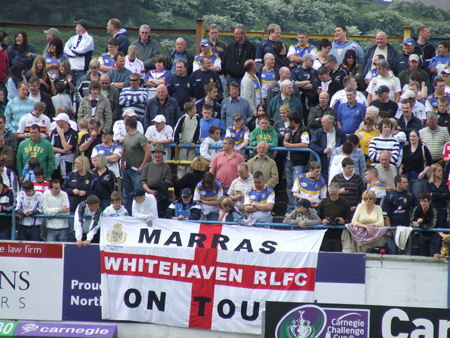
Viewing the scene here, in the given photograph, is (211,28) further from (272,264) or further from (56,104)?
(272,264)

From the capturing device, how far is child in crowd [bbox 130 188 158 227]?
444 inches

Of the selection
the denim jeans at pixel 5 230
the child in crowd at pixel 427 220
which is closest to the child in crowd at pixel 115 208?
the denim jeans at pixel 5 230

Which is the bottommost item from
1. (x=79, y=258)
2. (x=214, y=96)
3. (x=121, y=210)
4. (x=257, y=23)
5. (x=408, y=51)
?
(x=79, y=258)

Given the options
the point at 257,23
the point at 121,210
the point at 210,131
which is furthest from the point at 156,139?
the point at 257,23

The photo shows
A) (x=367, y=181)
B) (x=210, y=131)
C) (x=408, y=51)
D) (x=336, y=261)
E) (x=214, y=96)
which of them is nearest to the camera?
(x=336, y=261)

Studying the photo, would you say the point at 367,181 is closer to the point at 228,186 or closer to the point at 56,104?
the point at 228,186

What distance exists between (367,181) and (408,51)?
4946mm

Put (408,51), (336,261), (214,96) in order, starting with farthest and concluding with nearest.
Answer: (408,51) → (214,96) → (336,261)

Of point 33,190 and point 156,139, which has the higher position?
point 156,139

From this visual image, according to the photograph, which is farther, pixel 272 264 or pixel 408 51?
pixel 408 51

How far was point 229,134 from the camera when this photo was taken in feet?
43.2

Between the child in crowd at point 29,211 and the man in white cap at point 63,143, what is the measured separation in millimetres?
1760

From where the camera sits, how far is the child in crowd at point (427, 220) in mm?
10922

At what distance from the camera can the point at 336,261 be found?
10.9m
